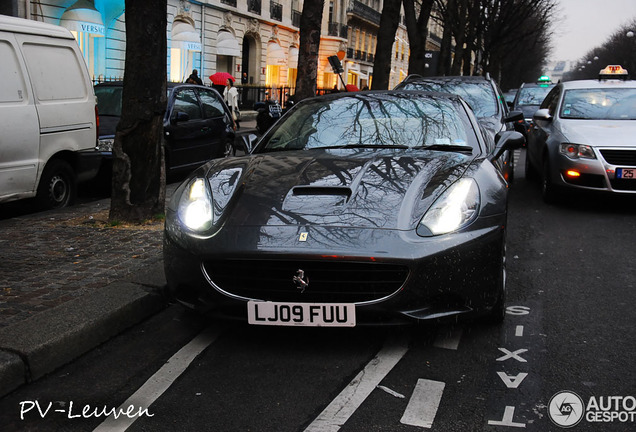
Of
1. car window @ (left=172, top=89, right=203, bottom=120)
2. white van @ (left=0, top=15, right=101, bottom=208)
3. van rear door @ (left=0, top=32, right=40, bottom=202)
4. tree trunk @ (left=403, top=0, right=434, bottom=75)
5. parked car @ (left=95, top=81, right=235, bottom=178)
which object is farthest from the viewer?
tree trunk @ (left=403, top=0, right=434, bottom=75)

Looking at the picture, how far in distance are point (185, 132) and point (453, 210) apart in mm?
7464

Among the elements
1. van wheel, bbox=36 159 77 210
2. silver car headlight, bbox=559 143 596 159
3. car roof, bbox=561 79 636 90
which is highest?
car roof, bbox=561 79 636 90

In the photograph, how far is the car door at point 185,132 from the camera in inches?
409

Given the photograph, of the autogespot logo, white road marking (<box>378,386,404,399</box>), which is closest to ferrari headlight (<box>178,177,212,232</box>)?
white road marking (<box>378,386,404,399</box>)

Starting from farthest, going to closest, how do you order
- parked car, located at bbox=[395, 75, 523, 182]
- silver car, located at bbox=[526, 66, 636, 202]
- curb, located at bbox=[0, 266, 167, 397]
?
1. parked car, located at bbox=[395, 75, 523, 182]
2. silver car, located at bbox=[526, 66, 636, 202]
3. curb, located at bbox=[0, 266, 167, 397]

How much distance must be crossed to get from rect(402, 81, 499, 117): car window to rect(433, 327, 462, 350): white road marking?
5915mm

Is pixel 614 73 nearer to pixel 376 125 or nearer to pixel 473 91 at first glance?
pixel 473 91

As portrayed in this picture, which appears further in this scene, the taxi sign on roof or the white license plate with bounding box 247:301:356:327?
the taxi sign on roof

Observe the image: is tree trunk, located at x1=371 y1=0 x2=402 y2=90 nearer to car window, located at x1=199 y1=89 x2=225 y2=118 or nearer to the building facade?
the building facade

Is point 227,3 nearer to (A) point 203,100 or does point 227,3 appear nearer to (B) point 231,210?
(A) point 203,100

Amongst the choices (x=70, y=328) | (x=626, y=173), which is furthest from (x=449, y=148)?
(x=626, y=173)

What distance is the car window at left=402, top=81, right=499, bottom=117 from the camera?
9.74 m

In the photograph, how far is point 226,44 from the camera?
106ft

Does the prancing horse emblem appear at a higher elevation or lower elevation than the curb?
higher
